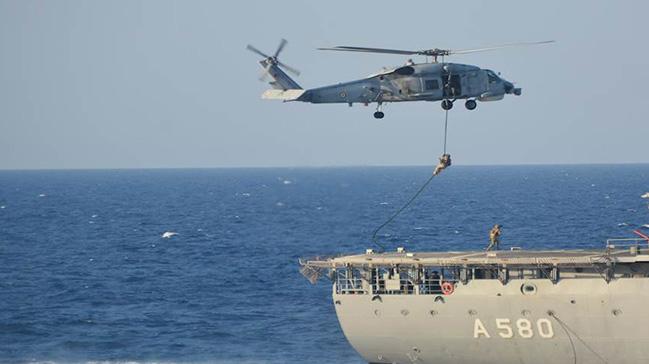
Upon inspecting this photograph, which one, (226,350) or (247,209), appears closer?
(226,350)

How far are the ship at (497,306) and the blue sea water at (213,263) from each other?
7735 millimetres

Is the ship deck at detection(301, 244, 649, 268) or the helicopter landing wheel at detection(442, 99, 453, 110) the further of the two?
the ship deck at detection(301, 244, 649, 268)

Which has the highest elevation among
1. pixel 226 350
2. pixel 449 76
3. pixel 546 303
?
pixel 449 76

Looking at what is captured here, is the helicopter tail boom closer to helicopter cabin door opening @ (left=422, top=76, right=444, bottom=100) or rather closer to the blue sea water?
helicopter cabin door opening @ (left=422, top=76, right=444, bottom=100)

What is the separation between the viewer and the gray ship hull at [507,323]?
5512 cm

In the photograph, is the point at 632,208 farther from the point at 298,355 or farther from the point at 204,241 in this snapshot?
the point at 298,355

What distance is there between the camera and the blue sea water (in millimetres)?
72562

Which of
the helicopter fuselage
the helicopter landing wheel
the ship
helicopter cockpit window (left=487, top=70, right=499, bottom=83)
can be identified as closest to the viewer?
the helicopter landing wheel

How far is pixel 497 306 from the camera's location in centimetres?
5700

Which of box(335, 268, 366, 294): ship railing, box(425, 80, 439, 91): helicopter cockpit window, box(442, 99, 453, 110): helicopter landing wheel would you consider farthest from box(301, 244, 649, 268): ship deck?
box(425, 80, 439, 91): helicopter cockpit window

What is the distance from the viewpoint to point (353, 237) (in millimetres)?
126875

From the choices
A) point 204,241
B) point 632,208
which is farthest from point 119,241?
point 632,208

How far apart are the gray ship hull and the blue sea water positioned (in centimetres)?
758

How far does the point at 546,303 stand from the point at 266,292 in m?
36.9
